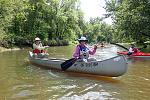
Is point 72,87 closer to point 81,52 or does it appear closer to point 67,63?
point 81,52

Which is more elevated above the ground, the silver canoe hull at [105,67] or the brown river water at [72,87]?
the silver canoe hull at [105,67]

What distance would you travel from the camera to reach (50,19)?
58156 millimetres

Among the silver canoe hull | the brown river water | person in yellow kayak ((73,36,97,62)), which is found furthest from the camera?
person in yellow kayak ((73,36,97,62))

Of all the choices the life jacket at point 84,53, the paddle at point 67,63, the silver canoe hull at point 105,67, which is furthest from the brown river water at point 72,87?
the life jacket at point 84,53

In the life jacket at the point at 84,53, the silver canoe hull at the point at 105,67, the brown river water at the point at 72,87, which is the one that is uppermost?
the life jacket at the point at 84,53

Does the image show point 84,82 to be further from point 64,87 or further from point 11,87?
point 11,87

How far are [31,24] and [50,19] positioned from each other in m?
5.22

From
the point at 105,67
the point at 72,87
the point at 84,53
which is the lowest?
the point at 72,87

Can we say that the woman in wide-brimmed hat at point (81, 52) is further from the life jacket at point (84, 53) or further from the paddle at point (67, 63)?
the paddle at point (67, 63)

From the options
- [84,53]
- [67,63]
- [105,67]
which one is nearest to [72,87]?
[105,67]

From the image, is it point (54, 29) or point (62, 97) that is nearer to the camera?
point (62, 97)

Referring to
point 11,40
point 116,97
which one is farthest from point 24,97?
point 11,40

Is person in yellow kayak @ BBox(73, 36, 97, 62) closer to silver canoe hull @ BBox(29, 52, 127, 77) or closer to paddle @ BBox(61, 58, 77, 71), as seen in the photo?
paddle @ BBox(61, 58, 77, 71)

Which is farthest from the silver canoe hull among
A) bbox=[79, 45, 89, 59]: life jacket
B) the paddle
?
bbox=[79, 45, 89, 59]: life jacket
